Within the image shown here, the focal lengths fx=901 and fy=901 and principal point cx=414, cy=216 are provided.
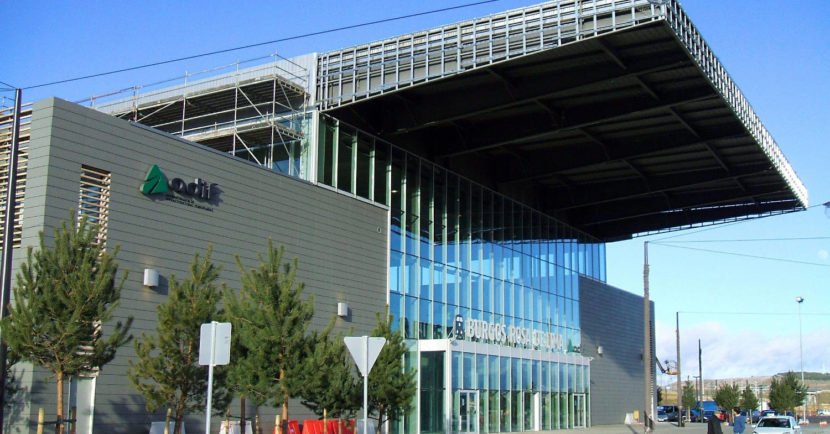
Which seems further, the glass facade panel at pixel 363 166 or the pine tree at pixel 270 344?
the glass facade panel at pixel 363 166

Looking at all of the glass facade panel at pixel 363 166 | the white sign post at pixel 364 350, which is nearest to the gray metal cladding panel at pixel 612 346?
the glass facade panel at pixel 363 166

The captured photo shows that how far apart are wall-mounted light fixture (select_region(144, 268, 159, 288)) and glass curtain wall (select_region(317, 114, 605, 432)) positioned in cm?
886

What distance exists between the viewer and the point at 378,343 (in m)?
17.8

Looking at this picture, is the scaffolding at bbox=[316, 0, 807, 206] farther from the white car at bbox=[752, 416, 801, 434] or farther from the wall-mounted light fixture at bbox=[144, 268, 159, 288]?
the white car at bbox=[752, 416, 801, 434]

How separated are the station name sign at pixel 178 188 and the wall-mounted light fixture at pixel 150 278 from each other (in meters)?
2.15

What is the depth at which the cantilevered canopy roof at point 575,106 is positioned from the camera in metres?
29.5

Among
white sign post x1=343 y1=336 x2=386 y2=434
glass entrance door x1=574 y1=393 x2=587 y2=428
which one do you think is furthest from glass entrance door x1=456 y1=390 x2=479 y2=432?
white sign post x1=343 y1=336 x2=386 y2=434

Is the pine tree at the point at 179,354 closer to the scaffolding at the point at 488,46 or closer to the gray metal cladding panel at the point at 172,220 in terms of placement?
the gray metal cladding panel at the point at 172,220

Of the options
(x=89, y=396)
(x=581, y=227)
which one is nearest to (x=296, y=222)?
(x=89, y=396)

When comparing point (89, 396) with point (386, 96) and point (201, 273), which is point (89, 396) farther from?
point (386, 96)

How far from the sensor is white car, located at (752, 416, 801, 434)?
3180 centimetres

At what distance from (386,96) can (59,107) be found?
526 inches

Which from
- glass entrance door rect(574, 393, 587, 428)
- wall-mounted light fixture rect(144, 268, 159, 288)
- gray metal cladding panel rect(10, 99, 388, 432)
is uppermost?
gray metal cladding panel rect(10, 99, 388, 432)

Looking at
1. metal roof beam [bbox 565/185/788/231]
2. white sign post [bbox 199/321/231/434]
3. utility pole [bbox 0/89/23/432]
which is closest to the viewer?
white sign post [bbox 199/321/231/434]
